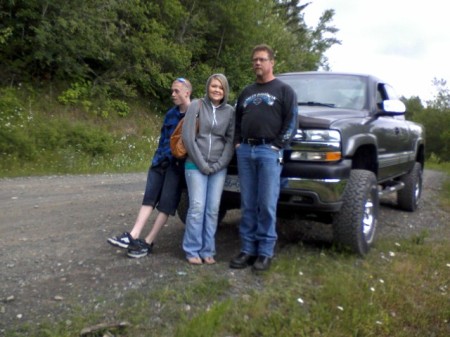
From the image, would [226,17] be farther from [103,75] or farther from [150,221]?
[150,221]

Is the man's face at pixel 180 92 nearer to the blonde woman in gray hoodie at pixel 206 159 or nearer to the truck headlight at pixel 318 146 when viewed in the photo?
the blonde woman in gray hoodie at pixel 206 159

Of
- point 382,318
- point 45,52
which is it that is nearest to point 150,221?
point 382,318

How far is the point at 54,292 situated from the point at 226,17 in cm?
1967

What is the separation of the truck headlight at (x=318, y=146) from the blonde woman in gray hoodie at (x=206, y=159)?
0.61 metres

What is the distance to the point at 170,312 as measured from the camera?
11.3 ft

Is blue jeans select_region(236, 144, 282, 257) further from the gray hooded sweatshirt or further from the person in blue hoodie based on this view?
the person in blue hoodie

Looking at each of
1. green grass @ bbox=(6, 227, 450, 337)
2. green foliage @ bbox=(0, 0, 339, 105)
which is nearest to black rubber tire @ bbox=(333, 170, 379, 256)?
green grass @ bbox=(6, 227, 450, 337)

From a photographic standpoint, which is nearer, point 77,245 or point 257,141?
point 257,141

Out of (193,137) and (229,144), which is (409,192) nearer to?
(229,144)

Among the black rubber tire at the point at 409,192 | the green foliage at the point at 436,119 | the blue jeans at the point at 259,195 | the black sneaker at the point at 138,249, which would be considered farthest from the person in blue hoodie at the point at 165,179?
the green foliage at the point at 436,119

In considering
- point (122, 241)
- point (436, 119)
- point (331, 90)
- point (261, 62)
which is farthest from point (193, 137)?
point (436, 119)

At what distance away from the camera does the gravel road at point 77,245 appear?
3.70 metres

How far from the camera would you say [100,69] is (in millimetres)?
17312

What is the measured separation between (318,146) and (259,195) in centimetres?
70
